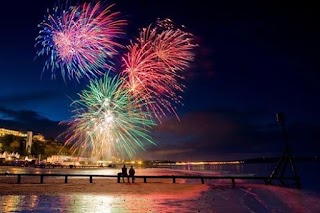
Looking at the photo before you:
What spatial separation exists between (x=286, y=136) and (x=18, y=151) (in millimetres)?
157500

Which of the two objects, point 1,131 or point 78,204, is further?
point 1,131

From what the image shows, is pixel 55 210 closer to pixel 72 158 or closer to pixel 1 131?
pixel 72 158

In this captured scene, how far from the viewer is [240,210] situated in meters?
15.9

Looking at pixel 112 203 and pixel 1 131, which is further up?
pixel 1 131

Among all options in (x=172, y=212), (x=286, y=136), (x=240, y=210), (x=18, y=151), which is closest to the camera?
(x=172, y=212)

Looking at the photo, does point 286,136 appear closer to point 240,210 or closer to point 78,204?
point 240,210

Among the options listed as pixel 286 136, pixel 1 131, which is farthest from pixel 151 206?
pixel 1 131

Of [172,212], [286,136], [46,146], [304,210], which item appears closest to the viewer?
[172,212]

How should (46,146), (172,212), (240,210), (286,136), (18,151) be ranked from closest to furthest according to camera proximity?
1. (172,212)
2. (240,210)
3. (286,136)
4. (18,151)
5. (46,146)

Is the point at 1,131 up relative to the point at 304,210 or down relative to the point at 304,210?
up

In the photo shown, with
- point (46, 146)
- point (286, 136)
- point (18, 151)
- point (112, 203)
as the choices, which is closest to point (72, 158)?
point (46, 146)

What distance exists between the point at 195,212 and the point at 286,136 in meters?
25.7

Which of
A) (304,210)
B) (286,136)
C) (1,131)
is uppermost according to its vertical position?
(1,131)

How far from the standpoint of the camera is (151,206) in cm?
1612
